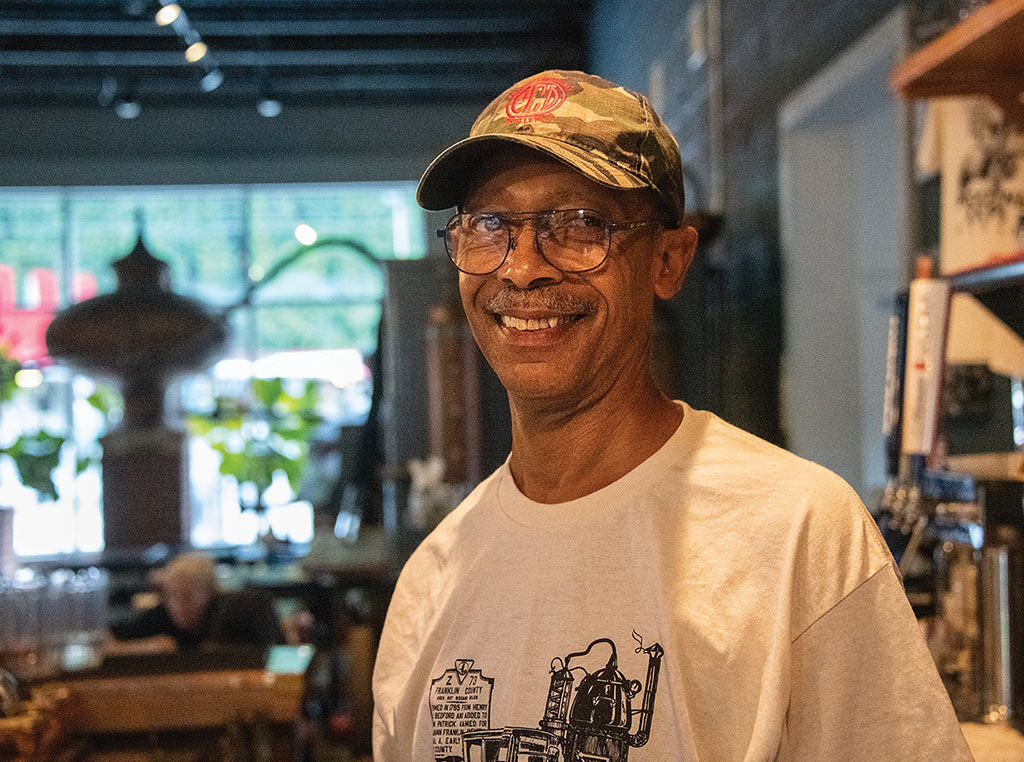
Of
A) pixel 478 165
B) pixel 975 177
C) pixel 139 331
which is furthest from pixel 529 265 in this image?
pixel 139 331

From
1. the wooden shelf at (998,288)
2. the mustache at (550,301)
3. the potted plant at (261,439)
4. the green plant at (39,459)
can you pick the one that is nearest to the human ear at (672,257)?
the mustache at (550,301)

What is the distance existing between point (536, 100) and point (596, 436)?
0.35m

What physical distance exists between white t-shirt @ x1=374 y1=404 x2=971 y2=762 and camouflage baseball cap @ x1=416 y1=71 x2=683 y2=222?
26 centimetres

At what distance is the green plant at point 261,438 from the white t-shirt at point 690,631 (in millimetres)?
3906

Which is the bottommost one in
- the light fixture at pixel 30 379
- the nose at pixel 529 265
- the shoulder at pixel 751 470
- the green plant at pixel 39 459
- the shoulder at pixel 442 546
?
the green plant at pixel 39 459

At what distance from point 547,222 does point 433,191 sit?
166 mm

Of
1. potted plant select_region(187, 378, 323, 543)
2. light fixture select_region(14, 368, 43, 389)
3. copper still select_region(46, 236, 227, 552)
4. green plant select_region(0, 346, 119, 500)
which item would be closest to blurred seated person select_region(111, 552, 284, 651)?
copper still select_region(46, 236, 227, 552)

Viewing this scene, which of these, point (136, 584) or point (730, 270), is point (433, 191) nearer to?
point (730, 270)

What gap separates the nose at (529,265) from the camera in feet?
3.61

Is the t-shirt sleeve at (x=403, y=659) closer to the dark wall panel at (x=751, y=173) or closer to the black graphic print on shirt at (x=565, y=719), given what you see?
the black graphic print on shirt at (x=565, y=719)

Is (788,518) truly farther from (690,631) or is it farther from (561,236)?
(561,236)

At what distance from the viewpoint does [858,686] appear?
3.06 feet

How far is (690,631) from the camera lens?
0.99 metres

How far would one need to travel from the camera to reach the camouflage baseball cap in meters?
1.05
